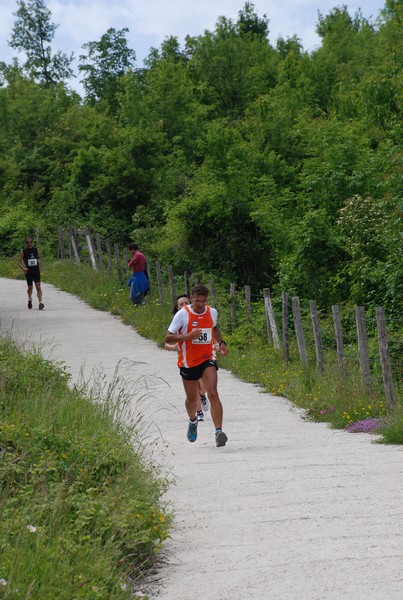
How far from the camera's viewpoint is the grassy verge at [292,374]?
44.5 ft

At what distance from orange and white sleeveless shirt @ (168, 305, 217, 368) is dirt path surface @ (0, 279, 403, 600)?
96 centimetres

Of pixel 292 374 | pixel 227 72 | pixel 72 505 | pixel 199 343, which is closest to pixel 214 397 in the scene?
pixel 199 343

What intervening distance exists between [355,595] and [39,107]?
57668 millimetres

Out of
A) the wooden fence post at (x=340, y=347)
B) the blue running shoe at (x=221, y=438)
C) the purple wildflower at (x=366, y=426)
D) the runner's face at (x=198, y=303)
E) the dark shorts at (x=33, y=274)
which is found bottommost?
the purple wildflower at (x=366, y=426)

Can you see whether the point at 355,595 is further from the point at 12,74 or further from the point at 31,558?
the point at 12,74

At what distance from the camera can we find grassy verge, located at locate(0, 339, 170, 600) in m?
5.23

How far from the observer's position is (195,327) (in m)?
11.7

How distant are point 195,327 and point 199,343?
0.18 m

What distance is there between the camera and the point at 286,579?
5723 mm

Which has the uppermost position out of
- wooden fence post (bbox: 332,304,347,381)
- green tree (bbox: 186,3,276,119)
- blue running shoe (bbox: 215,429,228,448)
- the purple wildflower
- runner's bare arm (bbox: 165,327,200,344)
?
green tree (bbox: 186,3,276,119)

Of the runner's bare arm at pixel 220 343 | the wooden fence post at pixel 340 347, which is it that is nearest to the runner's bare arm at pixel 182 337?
the runner's bare arm at pixel 220 343

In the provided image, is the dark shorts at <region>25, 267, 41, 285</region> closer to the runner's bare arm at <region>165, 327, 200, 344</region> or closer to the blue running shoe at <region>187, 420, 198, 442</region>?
the blue running shoe at <region>187, 420, 198, 442</region>

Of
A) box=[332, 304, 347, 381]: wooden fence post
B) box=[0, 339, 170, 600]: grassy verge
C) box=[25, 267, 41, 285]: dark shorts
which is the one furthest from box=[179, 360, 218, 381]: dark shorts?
box=[25, 267, 41, 285]: dark shorts

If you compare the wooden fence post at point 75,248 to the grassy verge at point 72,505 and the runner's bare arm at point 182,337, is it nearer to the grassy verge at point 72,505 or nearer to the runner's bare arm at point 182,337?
the runner's bare arm at point 182,337
